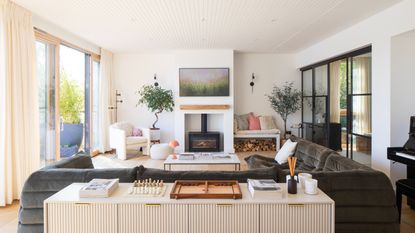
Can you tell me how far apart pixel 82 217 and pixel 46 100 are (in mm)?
3770

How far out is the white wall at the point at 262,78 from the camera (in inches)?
296

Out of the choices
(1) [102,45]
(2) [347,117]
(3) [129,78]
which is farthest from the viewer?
(3) [129,78]

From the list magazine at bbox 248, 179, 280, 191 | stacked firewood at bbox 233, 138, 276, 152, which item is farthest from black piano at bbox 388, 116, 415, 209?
stacked firewood at bbox 233, 138, 276, 152

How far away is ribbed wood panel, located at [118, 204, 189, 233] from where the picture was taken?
1.67 metres

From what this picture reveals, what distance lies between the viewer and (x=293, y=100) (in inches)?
287

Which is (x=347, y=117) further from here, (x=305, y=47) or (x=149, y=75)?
(x=149, y=75)

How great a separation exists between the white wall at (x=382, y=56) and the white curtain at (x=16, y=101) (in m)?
5.15

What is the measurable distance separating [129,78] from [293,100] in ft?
15.1

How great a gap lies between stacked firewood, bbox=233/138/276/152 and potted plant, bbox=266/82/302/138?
1.91 ft

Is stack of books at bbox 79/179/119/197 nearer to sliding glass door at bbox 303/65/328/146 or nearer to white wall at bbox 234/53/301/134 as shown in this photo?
sliding glass door at bbox 303/65/328/146

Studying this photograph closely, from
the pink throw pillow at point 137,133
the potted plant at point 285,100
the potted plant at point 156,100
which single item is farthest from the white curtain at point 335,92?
the pink throw pillow at point 137,133

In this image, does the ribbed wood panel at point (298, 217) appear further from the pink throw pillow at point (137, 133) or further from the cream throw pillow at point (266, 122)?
the cream throw pillow at point (266, 122)

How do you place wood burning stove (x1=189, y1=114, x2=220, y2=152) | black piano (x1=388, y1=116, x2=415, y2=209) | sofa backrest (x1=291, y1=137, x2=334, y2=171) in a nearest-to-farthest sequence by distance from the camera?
black piano (x1=388, y1=116, x2=415, y2=209) → sofa backrest (x1=291, y1=137, x2=334, y2=171) → wood burning stove (x1=189, y1=114, x2=220, y2=152)

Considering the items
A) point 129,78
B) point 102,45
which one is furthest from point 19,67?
point 129,78
